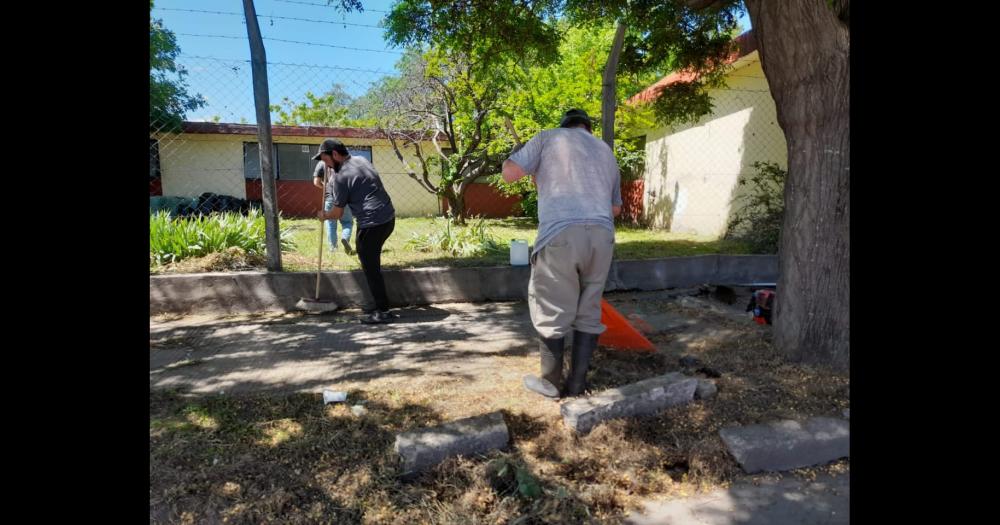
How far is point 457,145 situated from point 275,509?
11880 mm

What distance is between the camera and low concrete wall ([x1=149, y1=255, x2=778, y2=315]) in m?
5.48

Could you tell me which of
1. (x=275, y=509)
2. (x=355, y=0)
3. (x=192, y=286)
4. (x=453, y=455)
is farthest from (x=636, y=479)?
(x=355, y=0)

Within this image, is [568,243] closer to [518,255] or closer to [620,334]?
[620,334]

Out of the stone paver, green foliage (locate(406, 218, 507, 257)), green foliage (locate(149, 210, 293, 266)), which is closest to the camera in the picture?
the stone paver

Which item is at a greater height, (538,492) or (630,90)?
(630,90)

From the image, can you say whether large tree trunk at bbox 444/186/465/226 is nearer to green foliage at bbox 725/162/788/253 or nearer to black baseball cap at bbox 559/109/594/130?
green foliage at bbox 725/162/788/253

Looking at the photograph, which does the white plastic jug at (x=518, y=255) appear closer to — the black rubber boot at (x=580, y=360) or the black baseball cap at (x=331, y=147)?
the black baseball cap at (x=331, y=147)

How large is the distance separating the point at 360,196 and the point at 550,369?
9.49 feet

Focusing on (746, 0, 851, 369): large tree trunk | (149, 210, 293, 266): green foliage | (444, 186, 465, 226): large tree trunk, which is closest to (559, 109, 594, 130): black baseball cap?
(746, 0, 851, 369): large tree trunk

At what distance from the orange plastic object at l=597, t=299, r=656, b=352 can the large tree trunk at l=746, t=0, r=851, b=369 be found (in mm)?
989

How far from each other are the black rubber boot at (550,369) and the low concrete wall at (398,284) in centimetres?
294

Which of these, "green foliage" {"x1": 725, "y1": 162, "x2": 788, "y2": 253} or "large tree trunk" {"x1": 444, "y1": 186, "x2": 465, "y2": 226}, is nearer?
"green foliage" {"x1": 725, "y1": 162, "x2": 788, "y2": 253}

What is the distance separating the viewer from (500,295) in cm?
632
